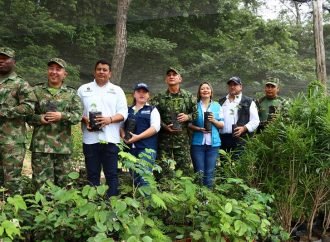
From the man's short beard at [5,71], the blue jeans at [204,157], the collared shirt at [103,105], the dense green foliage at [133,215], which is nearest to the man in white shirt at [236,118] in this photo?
the blue jeans at [204,157]

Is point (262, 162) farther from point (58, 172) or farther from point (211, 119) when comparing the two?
point (58, 172)

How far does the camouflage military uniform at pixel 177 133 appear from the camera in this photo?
3805 millimetres

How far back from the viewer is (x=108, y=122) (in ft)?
11.0

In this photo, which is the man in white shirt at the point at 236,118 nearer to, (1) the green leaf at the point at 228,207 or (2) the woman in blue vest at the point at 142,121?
(2) the woman in blue vest at the point at 142,121

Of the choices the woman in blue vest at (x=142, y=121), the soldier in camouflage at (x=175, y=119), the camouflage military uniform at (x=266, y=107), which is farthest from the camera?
the camouflage military uniform at (x=266, y=107)

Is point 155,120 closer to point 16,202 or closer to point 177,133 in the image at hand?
point 177,133

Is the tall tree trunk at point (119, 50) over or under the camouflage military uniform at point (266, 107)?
over

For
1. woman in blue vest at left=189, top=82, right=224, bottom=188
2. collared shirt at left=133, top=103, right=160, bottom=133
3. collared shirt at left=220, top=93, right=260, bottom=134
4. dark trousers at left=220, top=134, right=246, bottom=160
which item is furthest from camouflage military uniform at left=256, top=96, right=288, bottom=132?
collared shirt at left=133, top=103, right=160, bottom=133

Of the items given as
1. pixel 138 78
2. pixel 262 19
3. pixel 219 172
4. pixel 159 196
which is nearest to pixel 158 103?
pixel 219 172

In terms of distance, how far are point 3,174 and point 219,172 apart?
65.5 inches

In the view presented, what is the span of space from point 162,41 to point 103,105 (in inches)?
353

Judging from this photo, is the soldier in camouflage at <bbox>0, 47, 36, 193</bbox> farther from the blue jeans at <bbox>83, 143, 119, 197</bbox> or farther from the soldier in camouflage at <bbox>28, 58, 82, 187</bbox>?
Answer: the blue jeans at <bbox>83, 143, 119, 197</bbox>

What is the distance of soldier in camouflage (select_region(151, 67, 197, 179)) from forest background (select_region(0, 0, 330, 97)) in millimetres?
6875

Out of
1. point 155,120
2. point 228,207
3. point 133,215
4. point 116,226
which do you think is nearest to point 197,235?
point 228,207
